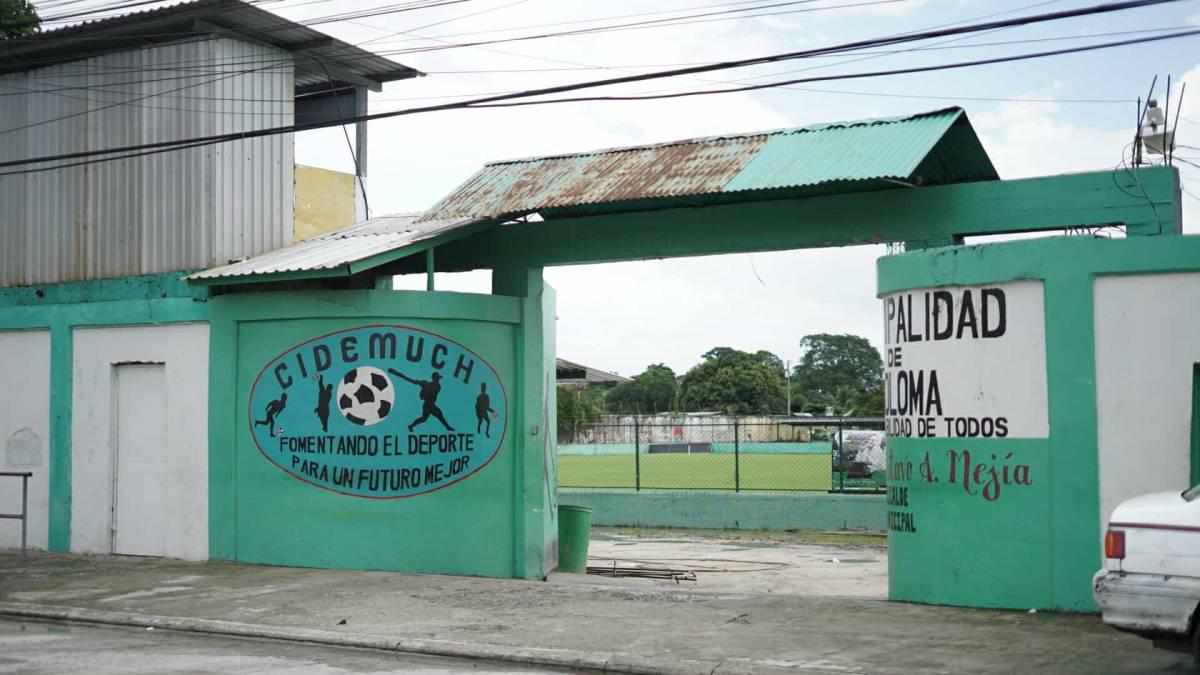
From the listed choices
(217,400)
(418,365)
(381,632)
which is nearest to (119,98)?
(217,400)

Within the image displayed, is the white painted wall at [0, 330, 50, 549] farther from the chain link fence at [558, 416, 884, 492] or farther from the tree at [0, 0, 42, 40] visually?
the chain link fence at [558, 416, 884, 492]

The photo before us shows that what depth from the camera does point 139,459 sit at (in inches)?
654

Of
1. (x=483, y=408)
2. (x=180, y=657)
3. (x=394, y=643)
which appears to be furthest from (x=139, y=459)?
(x=394, y=643)

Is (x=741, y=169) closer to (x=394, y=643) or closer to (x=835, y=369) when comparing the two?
(x=394, y=643)

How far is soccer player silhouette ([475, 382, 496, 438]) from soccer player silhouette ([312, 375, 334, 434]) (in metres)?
1.74

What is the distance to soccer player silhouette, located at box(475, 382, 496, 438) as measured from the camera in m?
15.2

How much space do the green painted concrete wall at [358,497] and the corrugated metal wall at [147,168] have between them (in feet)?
5.14

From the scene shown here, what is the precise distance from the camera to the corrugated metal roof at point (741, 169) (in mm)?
12984

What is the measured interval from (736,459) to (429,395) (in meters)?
12.3

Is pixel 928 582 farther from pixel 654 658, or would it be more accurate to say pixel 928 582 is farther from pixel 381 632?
pixel 381 632

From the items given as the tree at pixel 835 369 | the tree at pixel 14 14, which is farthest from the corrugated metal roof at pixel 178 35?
the tree at pixel 835 369

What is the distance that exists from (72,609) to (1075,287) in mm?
9778

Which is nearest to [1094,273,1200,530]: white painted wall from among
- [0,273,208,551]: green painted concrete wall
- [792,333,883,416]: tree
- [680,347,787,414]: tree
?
[0,273,208,551]: green painted concrete wall

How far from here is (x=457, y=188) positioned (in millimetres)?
16375
